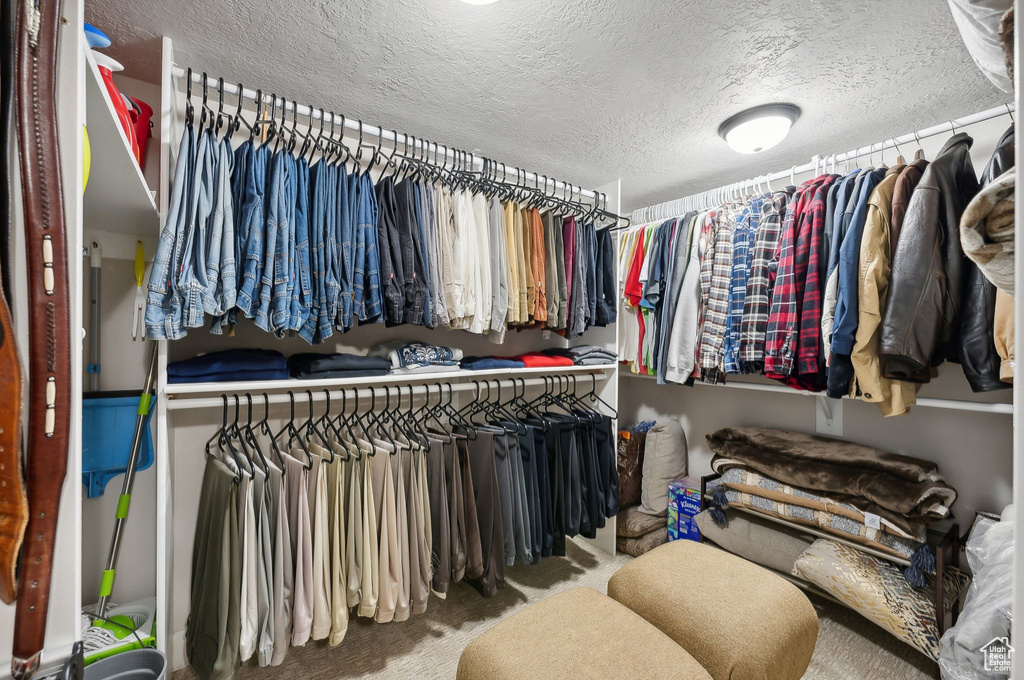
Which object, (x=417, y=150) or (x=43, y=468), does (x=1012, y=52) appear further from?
A: (x=417, y=150)

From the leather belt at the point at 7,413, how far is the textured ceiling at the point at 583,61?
121 centimetres

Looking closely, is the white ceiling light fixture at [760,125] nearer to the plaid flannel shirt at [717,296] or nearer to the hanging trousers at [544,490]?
the plaid flannel shirt at [717,296]

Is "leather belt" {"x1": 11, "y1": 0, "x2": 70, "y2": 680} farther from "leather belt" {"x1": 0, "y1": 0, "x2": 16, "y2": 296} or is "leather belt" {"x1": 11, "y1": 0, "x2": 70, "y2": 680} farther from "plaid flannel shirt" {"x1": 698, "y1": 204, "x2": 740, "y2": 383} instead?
"plaid flannel shirt" {"x1": 698, "y1": 204, "x2": 740, "y2": 383}

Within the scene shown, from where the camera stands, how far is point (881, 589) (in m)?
1.69

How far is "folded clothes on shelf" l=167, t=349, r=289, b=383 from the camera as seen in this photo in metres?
1.46

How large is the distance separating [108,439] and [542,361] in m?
1.84

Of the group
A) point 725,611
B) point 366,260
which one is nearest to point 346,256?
point 366,260

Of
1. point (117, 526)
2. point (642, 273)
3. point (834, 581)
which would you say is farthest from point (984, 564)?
point (117, 526)

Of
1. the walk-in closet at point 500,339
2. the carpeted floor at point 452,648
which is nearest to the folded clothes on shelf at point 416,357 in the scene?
the walk-in closet at point 500,339

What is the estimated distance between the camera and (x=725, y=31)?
1446 millimetres

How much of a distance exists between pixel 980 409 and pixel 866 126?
4.47ft

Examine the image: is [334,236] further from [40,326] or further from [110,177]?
[40,326]

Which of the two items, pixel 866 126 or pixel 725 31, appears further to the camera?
A: pixel 866 126

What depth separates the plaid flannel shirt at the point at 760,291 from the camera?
194 cm
